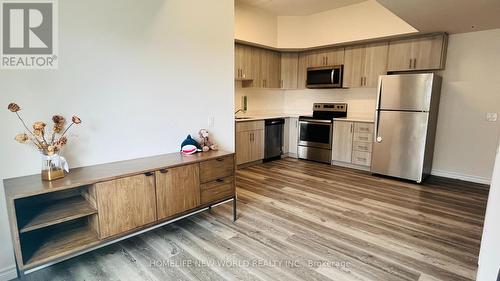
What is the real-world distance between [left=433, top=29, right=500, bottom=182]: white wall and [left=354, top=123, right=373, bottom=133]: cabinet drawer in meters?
1.06

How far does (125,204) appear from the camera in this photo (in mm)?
1954

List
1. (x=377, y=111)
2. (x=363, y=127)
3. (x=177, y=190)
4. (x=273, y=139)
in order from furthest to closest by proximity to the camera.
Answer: (x=273, y=139) → (x=363, y=127) → (x=377, y=111) → (x=177, y=190)

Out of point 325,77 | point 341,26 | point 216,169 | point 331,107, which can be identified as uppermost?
point 341,26

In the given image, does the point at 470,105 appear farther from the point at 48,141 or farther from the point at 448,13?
the point at 48,141

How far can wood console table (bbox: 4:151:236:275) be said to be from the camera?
1642mm

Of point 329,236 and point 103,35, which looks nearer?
point 103,35

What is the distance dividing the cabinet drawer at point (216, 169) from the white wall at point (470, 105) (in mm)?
3776

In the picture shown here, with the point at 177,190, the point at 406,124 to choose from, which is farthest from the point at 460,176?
the point at 177,190

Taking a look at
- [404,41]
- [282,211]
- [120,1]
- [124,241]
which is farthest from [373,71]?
[124,241]

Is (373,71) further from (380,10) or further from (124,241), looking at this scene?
(124,241)

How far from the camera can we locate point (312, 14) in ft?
17.5

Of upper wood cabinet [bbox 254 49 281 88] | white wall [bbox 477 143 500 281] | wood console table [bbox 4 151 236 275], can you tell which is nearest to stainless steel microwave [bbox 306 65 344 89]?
upper wood cabinet [bbox 254 49 281 88]

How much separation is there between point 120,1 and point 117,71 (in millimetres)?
573

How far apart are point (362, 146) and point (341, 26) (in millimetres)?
2274
